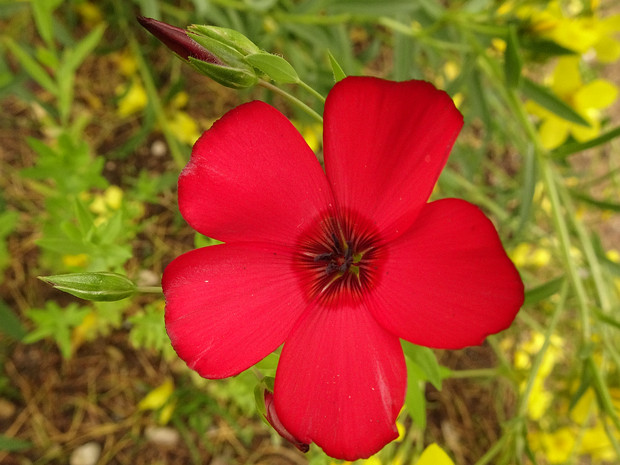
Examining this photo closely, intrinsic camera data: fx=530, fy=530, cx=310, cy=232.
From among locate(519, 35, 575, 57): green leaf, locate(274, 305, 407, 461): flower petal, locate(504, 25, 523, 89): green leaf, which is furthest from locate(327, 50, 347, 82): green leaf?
locate(519, 35, 575, 57): green leaf

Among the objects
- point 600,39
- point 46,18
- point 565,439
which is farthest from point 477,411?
Result: point 46,18

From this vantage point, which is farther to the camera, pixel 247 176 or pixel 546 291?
pixel 546 291

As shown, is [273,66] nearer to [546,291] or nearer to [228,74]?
[228,74]

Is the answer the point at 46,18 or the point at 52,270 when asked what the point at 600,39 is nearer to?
the point at 46,18

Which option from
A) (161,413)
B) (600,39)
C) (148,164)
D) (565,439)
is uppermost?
(600,39)

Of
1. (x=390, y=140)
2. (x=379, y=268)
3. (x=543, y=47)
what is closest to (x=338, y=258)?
(x=379, y=268)

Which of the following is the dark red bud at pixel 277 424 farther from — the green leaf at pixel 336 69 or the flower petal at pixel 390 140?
the green leaf at pixel 336 69
